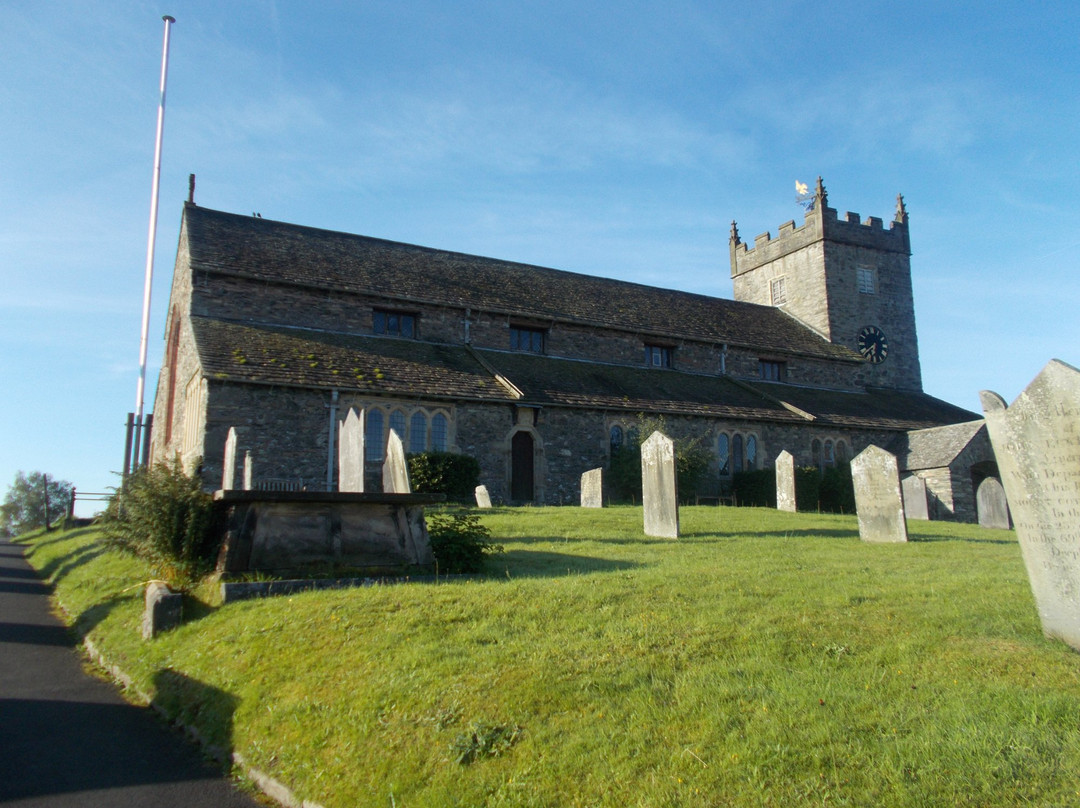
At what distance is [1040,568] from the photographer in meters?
6.61

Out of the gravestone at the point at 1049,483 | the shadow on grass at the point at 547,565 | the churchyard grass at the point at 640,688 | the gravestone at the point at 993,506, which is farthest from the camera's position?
the gravestone at the point at 993,506

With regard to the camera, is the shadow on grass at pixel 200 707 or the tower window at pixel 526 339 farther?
the tower window at pixel 526 339

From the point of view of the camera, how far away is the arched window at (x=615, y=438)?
81.8ft

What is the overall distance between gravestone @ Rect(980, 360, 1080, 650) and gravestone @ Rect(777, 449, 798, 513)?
44.7ft

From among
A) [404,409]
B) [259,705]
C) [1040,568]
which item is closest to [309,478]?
[404,409]

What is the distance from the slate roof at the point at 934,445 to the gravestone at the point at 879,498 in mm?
12711

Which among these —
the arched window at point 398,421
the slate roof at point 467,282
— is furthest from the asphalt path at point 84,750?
the slate roof at point 467,282

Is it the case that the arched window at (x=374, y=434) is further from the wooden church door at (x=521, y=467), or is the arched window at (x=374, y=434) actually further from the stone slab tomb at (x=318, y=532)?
the stone slab tomb at (x=318, y=532)

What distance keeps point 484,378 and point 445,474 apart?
12.9 feet

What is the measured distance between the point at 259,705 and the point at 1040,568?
249 inches

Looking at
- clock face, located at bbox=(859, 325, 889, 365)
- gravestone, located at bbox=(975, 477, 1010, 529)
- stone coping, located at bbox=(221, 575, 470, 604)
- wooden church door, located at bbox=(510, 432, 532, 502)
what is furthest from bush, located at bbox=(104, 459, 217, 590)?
clock face, located at bbox=(859, 325, 889, 365)

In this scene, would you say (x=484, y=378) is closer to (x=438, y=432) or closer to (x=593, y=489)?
(x=438, y=432)

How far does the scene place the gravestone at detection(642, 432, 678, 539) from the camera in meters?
13.6

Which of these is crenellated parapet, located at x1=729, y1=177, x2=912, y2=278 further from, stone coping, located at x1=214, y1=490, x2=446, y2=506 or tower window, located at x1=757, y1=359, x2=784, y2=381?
stone coping, located at x1=214, y1=490, x2=446, y2=506
